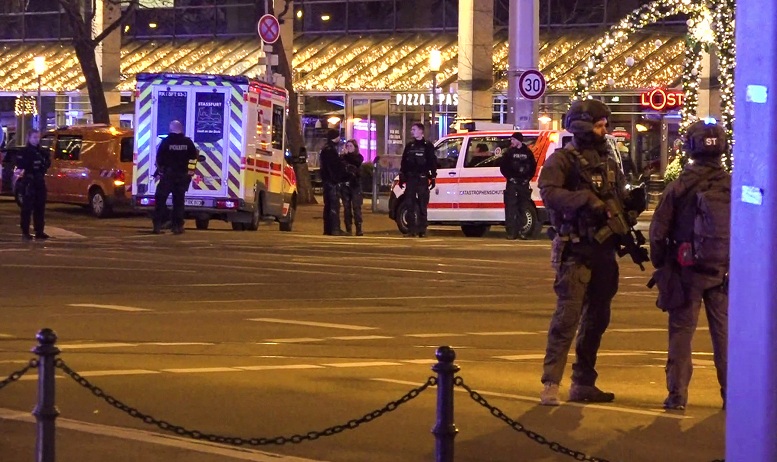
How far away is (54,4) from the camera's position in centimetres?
5450

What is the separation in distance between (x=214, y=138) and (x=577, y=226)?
18.4m

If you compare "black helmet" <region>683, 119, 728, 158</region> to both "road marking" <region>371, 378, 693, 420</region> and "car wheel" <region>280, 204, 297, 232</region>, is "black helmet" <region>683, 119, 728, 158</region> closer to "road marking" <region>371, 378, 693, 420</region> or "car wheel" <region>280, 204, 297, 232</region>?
"road marking" <region>371, 378, 693, 420</region>

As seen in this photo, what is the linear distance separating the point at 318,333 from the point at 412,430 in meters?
4.13

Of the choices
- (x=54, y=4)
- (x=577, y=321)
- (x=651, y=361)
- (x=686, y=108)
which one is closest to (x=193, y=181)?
Answer: (x=686, y=108)

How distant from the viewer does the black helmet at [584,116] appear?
29.1ft

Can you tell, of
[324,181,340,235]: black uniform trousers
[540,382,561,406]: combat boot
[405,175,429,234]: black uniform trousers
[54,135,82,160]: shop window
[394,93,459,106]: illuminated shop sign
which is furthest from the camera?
[394,93,459,106]: illuminated shop sign

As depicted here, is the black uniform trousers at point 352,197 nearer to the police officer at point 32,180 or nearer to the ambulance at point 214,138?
the ambulance at point 214,138

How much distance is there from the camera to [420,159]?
24.7 m

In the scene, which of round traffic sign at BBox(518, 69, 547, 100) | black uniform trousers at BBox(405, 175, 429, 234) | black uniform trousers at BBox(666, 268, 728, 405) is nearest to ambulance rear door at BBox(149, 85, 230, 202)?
black uniform trousers at BBox(405, 175, 429, 234)

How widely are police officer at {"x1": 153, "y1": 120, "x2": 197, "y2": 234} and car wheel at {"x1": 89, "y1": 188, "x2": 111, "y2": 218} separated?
7.32 metres

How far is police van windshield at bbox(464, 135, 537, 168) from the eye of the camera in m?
26.2

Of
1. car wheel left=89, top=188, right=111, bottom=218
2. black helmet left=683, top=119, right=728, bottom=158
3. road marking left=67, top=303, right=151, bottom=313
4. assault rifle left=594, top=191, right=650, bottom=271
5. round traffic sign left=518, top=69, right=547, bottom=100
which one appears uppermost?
round traffic sign left=518, top=69, right=547, bottom=100

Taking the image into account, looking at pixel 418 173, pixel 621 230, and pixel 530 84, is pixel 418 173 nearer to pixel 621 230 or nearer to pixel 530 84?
pixel 530 84

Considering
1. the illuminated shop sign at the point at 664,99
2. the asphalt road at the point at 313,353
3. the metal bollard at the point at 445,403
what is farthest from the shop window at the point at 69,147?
the metal bollard at the point at 445,403
